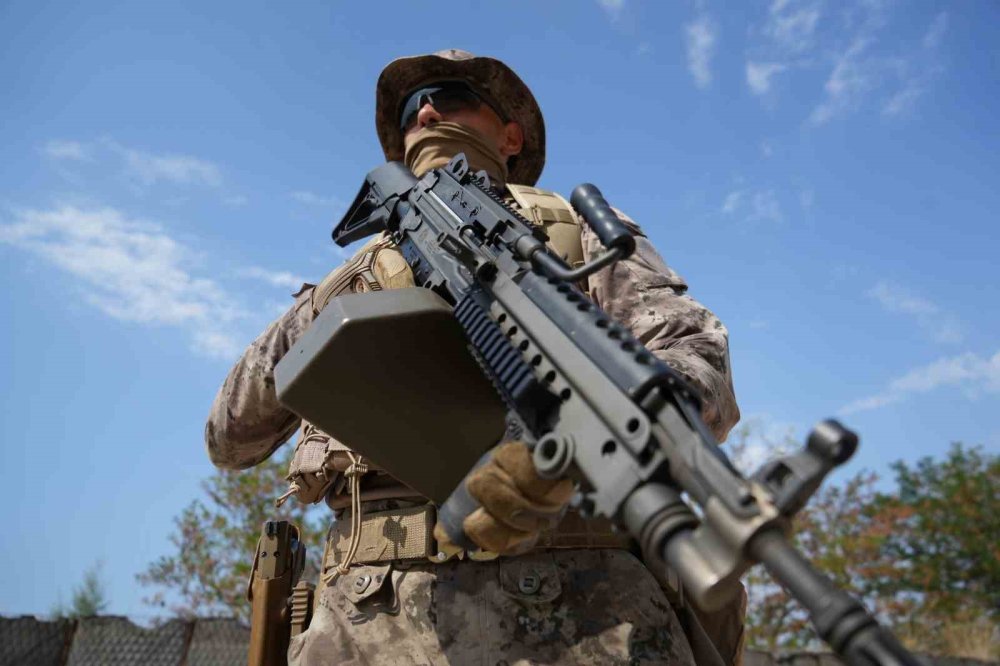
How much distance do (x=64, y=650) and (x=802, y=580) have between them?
10.1 meters

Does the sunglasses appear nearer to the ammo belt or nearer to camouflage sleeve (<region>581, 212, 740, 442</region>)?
camouflage sleeve (<region>581, 212, 740, 442</region>)

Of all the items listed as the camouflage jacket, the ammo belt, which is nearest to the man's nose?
the camouflage jacket

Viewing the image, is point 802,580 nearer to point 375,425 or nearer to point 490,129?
point 375,425

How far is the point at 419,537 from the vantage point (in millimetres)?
2551

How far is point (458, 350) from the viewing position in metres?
2.36

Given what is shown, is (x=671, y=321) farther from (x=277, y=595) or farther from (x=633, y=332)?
(x=277, y=595)

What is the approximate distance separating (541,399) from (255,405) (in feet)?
5.52

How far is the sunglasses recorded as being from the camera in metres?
3.64

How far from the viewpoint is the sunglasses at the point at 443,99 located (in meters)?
3.64

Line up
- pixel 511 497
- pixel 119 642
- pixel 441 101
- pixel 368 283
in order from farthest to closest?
pixel 119 642, pixel 441 101, pixel 368 283, pixel 511 497

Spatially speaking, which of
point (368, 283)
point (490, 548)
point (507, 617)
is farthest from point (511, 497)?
point (368, 283)

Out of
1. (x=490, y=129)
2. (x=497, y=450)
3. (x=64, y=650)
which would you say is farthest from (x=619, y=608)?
(x=64, y=650)

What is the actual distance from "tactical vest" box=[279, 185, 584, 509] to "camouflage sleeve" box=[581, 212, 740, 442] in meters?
0.11

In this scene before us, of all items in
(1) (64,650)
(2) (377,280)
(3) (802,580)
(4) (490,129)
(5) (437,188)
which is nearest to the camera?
(3) (802,580)
